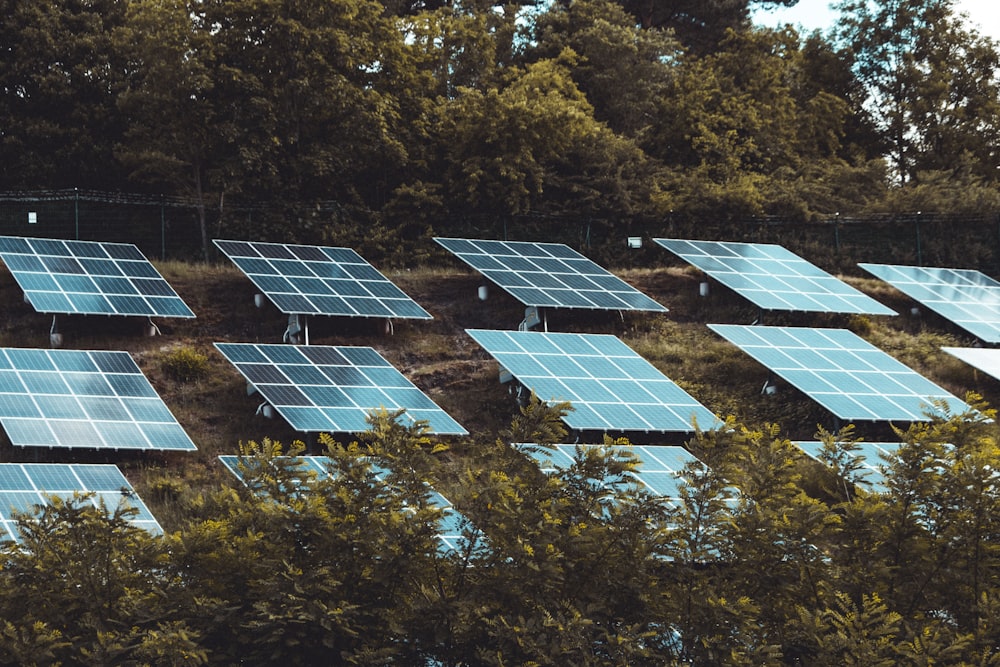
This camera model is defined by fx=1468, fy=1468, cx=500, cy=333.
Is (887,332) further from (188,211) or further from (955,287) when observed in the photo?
(188,211)

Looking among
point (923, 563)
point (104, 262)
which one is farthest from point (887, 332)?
point (923, 563)

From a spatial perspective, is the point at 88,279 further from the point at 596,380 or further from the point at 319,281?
the point at 596,380

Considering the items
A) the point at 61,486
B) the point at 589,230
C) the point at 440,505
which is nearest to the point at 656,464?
the point at 440,505

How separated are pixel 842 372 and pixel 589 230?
653 inches

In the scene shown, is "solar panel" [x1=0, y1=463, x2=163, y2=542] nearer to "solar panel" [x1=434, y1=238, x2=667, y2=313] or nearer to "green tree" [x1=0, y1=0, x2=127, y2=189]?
"solar panel" [x1=434, y1=238, x2=667, y2=313]

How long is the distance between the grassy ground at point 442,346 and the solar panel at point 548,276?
0.74 metres

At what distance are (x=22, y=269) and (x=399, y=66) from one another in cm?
1891

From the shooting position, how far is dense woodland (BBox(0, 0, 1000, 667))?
19688 millimetres

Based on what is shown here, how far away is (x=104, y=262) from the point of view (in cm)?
4312

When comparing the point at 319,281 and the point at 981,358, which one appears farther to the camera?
the point at 319,281

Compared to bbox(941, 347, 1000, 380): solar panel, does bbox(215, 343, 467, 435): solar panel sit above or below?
below

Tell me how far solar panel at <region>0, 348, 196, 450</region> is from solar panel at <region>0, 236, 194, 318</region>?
3.97 meters

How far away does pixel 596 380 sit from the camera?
3838 centimetres

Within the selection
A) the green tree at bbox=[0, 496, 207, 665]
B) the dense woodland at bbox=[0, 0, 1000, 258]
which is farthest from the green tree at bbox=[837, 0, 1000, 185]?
the green tree at bbox=[0, 496, 207, 665]
